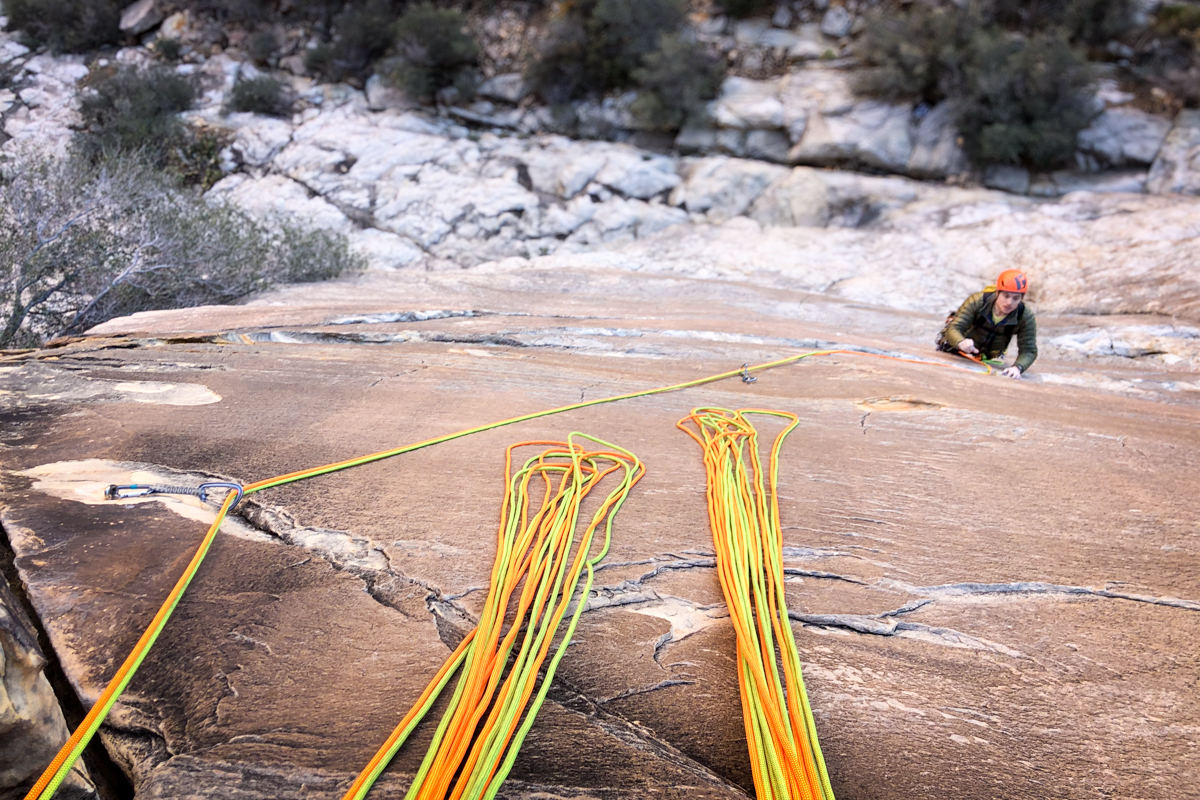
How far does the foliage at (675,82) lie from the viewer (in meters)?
12.2

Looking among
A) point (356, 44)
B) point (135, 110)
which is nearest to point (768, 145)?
point (356, 44)

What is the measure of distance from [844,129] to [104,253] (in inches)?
445

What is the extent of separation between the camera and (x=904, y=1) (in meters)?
12.7

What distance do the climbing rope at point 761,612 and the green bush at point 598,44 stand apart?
12317 mm

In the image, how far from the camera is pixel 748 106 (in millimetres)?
12242

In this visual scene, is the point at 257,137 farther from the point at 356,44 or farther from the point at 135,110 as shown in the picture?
the point at 356,44

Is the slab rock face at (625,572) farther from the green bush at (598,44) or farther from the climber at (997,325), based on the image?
the green bush at (598,44)

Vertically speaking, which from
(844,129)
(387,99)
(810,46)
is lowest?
(844,129)

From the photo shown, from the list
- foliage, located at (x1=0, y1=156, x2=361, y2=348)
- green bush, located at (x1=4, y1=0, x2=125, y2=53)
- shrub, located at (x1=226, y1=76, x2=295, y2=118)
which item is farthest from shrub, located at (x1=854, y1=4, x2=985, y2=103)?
green bush, located at (x1=4, y1=0, x2=125, y2=53)

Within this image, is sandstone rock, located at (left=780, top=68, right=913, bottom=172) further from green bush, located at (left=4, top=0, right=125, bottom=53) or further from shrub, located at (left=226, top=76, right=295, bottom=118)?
green bush, located at (left=4, top=0, right=125, bottom=53)

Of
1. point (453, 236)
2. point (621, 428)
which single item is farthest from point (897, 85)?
point (621, 428)

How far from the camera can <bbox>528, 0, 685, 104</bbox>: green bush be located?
12828mm

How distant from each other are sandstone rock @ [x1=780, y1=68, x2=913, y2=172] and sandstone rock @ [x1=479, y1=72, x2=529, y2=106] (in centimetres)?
565

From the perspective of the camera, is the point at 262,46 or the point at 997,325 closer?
the point at 997,325
